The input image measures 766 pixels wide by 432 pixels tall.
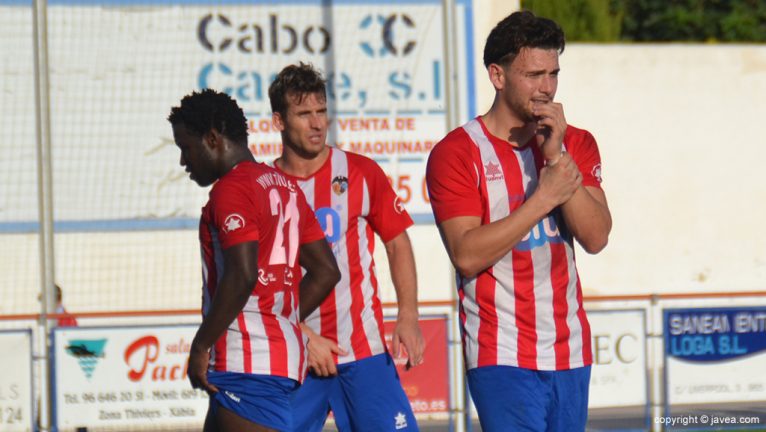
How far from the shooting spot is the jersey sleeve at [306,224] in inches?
187

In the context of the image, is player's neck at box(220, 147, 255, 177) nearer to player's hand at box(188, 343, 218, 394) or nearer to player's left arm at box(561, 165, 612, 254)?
player's hand at box(188, 343, 218, 394)

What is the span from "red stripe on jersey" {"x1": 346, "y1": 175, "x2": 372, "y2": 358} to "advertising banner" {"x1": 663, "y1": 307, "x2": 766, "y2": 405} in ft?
13.5

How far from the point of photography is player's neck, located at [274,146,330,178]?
5.67 meters

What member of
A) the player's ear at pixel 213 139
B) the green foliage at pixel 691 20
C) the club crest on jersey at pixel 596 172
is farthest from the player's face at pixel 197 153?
the green foliage at pixel 691 20

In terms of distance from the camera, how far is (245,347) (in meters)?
4.45

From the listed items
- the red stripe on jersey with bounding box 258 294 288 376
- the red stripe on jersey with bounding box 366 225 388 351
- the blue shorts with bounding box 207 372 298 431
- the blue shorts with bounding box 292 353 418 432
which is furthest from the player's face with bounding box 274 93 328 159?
the blue shorts with bounding box 207 372 298 431

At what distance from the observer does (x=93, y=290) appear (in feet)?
→ 41.5

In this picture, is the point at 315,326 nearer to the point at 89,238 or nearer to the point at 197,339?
the point at 197,339

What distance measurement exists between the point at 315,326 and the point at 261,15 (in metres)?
8.03

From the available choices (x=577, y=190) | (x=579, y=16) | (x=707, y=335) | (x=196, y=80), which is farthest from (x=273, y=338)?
(x=579, y=16)

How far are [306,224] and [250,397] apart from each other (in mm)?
769

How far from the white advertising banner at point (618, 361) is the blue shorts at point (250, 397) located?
4.94m

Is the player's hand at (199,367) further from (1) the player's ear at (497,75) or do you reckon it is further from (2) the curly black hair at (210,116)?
(1) the player's ear at (497,75)

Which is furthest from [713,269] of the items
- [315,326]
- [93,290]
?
[315,326]
